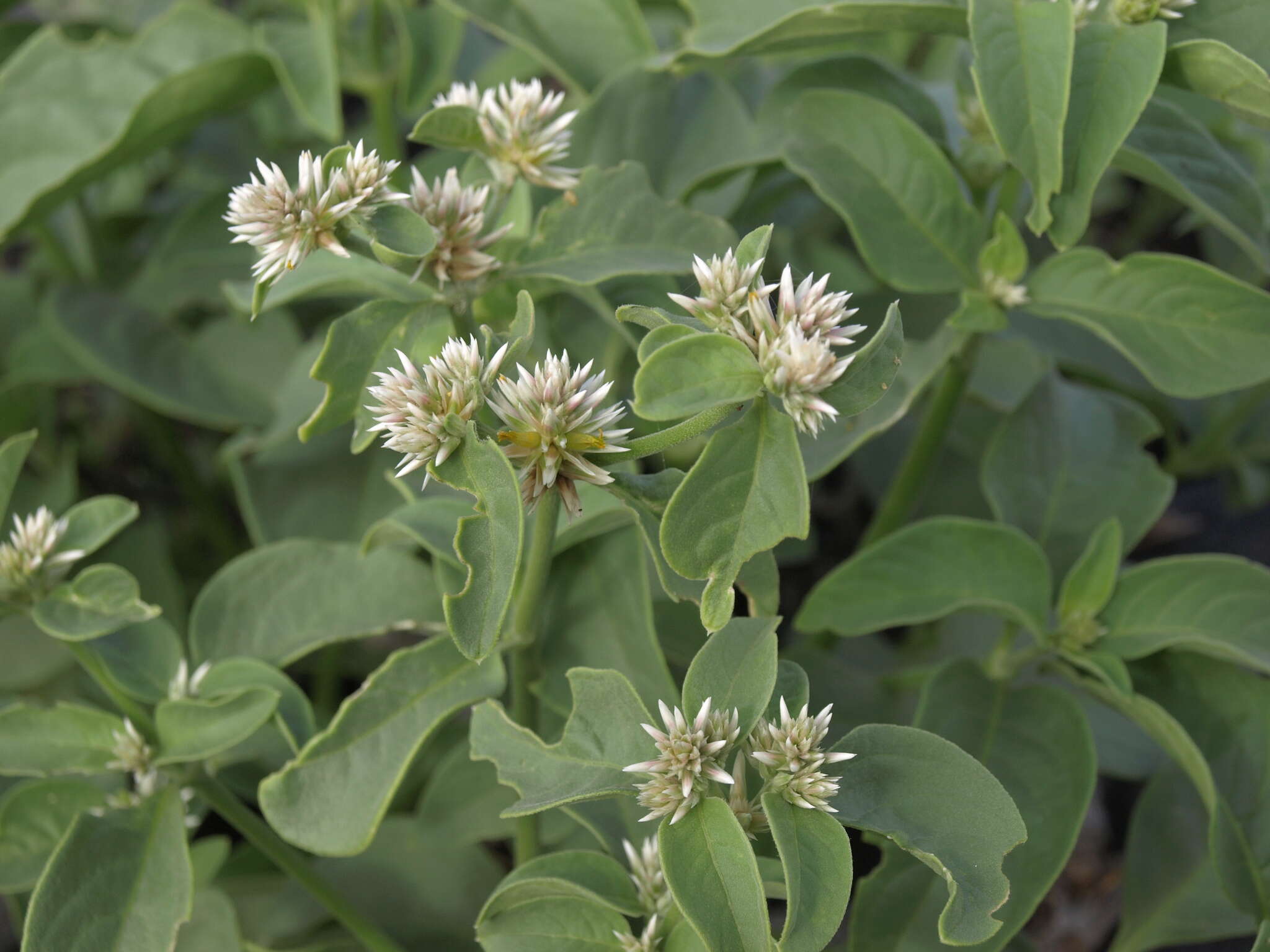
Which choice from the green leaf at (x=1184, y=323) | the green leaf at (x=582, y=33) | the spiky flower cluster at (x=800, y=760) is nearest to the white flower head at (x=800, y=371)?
the spiky flower cluster at (x=800, y=760)

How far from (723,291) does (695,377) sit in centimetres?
10

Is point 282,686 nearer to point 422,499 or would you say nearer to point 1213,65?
point 422,499

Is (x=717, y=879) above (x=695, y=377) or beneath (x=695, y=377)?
beneath

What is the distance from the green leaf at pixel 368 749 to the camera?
0.97 metres

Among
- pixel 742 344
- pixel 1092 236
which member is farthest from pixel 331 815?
pixel 1092 236

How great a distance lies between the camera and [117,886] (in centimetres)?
99

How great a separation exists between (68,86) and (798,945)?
1.48 meters

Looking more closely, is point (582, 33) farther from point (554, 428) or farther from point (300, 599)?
point (554, 428)

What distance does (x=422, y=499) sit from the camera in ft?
3.57

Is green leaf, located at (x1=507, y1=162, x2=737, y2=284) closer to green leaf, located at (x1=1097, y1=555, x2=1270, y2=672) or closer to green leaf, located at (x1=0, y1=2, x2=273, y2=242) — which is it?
green leaf, located at (x1=1097, y1=555, x2=1270, y2=672)

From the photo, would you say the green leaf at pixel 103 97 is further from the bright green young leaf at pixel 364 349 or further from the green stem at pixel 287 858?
the green stem at pixel 287 858

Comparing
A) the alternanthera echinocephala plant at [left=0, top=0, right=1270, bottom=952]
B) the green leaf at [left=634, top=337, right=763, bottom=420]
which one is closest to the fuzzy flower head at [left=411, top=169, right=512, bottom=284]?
the alternanthera echinocephala plant at [left=0, top=0, right=1270, bottom=952]

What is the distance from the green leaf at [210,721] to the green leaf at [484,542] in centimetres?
35

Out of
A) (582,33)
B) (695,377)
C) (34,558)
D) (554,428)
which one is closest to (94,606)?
(34,558)
